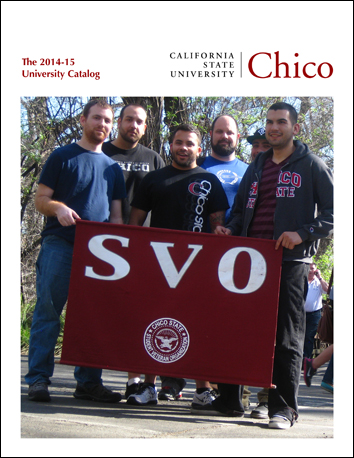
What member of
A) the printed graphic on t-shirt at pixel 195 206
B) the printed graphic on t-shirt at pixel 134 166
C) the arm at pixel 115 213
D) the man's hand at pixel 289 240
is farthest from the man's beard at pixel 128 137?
the man's hand at pixel 289 240

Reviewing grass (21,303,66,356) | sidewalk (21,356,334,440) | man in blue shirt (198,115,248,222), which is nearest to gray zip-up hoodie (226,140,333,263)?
man in blue shirt (198,115,248,222)

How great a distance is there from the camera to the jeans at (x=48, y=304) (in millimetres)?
4137

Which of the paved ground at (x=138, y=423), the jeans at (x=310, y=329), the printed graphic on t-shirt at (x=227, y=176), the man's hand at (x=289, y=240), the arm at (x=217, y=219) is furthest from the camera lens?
the jeans at (x=310, y=329)

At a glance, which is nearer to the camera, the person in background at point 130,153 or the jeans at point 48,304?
the jeans at point 48,304

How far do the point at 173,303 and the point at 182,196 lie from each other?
3.06 ft

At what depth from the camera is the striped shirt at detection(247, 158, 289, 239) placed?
Result: 399cm

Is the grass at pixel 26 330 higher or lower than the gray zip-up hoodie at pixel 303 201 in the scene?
lower

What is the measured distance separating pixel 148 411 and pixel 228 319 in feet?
2.90

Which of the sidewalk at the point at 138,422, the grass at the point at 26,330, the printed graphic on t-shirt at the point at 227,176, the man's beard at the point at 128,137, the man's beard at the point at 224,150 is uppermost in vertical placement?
the man's beard at the point at 128,137

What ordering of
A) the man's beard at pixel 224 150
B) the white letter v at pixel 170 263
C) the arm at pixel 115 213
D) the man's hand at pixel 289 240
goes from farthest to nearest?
1. the man's beard at pixel 224 150
2. the arm at pixel 115 213
3. the white letter v at pixel 170 263
4. the man's hand at pixel 289 240

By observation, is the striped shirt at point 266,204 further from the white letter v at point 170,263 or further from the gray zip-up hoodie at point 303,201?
the white letter v at point 170,263

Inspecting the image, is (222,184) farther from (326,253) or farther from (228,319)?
(326,253)

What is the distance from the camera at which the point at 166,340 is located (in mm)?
3818

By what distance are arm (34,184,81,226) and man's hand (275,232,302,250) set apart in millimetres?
1474
